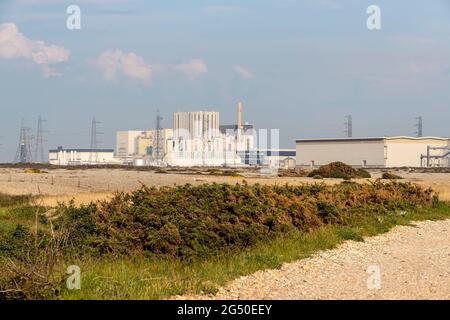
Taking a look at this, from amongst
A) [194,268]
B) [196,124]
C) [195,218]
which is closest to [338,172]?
[195,218]

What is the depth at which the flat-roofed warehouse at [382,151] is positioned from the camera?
131m

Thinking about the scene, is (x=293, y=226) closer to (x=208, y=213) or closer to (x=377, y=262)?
(x=208, y=213)

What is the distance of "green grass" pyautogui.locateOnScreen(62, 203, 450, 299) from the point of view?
9188mm

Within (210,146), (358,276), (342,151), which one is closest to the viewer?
(358,276)

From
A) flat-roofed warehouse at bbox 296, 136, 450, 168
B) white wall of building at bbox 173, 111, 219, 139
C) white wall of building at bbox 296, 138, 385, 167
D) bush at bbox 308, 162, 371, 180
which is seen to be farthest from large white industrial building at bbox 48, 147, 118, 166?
bush at bbox 308, 162, 371, 180

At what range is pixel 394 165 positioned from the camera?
13312 cm

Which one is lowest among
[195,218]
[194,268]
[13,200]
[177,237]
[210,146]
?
[13,200]

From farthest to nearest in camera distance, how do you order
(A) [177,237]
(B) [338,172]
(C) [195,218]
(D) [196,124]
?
(D) [196,124] → (B) [338,172] → (C) [195,218] → (A) [177,237]

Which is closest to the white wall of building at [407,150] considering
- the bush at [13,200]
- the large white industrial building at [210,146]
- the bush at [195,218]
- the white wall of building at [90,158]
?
the large white industrial building at [210,146]

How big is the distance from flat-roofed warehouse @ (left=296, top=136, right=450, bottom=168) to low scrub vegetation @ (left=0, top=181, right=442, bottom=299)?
11231 cm

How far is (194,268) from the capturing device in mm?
12289

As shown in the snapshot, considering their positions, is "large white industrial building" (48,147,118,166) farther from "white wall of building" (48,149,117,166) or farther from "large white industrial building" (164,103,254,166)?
"large white industrial building" (164,103,254,166)

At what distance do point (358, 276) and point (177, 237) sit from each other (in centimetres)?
497

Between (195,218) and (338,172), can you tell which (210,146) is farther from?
(195,218)
